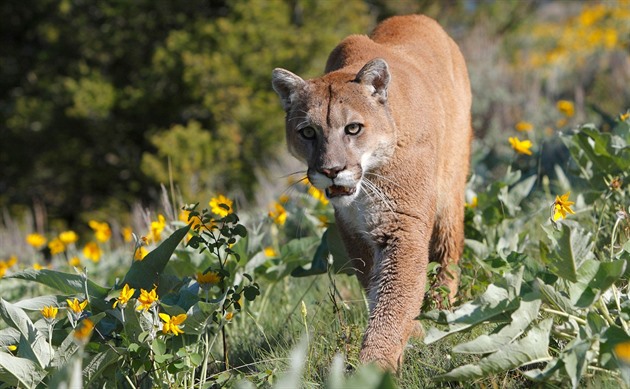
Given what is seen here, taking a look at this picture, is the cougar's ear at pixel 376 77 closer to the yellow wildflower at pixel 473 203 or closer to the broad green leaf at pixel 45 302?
the yellow wildflower at pixel 473 203

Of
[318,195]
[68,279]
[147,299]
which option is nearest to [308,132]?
[147,299]

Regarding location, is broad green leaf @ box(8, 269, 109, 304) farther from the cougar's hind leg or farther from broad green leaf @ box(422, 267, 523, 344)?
the cougar's hind leg

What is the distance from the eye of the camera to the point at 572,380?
125 inches

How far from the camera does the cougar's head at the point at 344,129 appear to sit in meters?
4.36

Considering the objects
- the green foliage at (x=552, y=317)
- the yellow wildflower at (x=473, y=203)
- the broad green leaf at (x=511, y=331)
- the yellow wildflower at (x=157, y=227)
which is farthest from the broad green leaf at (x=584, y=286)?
the yellow wildflower at (x=157, y=227)

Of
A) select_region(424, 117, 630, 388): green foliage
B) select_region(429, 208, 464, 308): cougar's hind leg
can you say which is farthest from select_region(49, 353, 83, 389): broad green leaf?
select_region(429, 208, 464, 308): cougar's hind leg

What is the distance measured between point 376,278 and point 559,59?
1132cm

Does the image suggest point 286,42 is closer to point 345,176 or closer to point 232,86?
point 232,86

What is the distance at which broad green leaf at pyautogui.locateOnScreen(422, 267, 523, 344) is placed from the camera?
3441 mm

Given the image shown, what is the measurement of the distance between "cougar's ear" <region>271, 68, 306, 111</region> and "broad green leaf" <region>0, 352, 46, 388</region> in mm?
1900

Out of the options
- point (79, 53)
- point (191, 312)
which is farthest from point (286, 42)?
point (191, 312)

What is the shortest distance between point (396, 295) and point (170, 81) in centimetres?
1088

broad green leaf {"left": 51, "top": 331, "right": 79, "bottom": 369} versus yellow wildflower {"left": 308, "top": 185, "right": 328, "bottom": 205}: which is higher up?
broad green leaf {"left": 51, "top": 331, "right": 79, "bottom": 369}

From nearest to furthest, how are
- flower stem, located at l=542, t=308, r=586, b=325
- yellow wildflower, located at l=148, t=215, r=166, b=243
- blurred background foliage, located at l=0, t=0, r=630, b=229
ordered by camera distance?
flower stem, located at l=542, t=308, r=586, b=325
yellow wildflower, located at l=148, t=215, r=166, b=243
blurred background foliage, located at l=0, t=0, r=630, b=229
